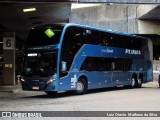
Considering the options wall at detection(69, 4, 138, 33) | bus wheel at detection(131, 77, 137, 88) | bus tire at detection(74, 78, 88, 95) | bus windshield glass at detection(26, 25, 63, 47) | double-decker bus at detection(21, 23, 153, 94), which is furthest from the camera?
wall at detection(69, 4, 138, 33)

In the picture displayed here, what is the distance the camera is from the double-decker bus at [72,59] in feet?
63.6

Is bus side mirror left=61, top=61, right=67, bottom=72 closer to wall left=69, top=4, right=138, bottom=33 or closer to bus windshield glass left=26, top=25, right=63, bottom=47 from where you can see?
bus windshield glass left=26, top=25, right=63, bottom=47

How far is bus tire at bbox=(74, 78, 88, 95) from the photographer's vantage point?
2117 cm

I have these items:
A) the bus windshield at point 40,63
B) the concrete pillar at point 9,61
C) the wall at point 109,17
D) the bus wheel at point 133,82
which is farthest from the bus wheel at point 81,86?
the wall at point 109,17

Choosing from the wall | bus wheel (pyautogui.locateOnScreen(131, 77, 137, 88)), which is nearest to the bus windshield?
bus wheel (pyautogui.locateOnScreen(131, 77, 137, 88))

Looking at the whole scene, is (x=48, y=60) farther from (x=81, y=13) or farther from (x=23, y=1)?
(x=81, y=13)

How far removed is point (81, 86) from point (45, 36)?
11.7 feet

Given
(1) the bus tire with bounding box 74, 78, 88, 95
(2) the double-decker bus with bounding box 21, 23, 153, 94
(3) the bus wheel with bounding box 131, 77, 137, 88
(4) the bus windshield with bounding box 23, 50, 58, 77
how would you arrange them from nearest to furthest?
Answer: (4) the bus windshield with bounding box 23, 50, 58, 77 → (2) the double-decker bus with bounding box 21, 23, 153, 94 → (1) the bus tire with bounding box 74, 78, 88, 95 → (3) the bus wheel with bounding box 131, 77, 137, 88

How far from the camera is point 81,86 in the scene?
21.4m

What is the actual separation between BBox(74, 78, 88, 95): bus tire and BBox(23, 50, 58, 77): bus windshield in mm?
2446

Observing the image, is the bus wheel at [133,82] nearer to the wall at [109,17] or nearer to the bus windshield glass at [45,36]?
the bus windshield glass at [45,36]

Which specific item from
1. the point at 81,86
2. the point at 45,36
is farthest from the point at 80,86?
the point at 45,36

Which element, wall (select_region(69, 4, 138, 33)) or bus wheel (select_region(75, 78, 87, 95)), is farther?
Result: wall (select_region(69, 4, 138, 33))

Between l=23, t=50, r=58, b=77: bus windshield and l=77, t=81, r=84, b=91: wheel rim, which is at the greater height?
l=23, t=50, r=58, b=77: bus windshield
